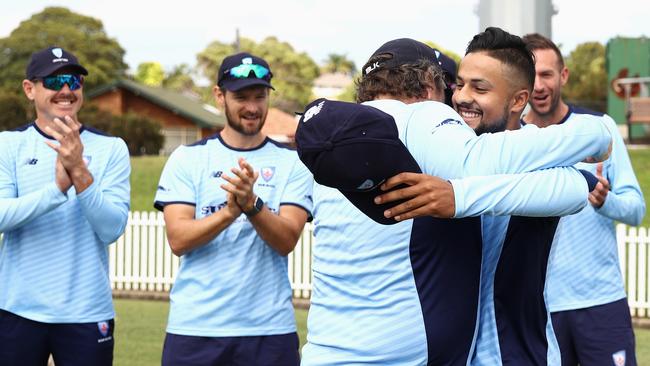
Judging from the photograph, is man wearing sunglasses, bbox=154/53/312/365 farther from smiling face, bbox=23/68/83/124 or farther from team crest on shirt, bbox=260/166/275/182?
smiling face, bbox=23/68/83/124

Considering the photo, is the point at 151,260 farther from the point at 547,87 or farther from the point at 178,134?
the point at 178,134

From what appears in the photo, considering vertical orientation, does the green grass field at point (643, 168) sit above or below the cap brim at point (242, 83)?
above

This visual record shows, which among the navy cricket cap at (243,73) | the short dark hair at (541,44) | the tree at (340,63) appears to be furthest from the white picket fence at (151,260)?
the tree at (340,63)

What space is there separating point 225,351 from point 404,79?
8.06 feet

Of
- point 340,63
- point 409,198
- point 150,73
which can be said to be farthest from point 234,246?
point 340,63

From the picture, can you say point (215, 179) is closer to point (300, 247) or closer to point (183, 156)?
point (183, 156)

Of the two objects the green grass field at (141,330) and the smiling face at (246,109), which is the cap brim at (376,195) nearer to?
the smiling face at (246,109)

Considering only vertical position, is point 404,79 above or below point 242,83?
below

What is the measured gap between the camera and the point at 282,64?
107 m

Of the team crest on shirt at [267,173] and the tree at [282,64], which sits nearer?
the team crest on shirt at [267,173]

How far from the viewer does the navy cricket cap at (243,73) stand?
5.56 metres

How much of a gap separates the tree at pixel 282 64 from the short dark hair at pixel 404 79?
9609cm

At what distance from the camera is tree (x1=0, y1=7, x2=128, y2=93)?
70.2m

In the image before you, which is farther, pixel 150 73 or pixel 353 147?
pixel 150 73
